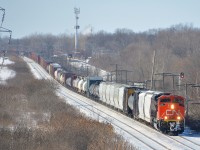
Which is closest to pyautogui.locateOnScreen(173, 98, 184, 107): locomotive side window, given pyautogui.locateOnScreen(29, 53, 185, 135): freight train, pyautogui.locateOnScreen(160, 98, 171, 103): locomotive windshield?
pyautogui.locateOnScreen(29, 53, 185, 135): freight train

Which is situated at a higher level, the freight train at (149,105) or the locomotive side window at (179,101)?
the locomotive side window at (179,101)

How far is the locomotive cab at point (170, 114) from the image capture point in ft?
96.2

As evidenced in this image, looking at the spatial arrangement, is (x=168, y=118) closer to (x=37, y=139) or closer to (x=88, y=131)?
(x=88, y=131)

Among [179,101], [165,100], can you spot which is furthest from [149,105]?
[179,101]

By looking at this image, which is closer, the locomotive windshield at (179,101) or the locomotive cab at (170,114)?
the locomotive cab at (170,114)

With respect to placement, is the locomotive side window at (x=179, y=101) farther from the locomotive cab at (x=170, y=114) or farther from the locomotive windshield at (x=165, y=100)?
the locomotive windshield at (x=165, y=100)

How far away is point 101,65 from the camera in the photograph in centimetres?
14388

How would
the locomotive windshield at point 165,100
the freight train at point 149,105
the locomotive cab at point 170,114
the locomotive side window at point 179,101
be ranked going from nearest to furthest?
the locomotive cab at point 170,114, the freight train at point 149,105, the locomotive windshield at point 165,100, the locomotive side window at point 179,101

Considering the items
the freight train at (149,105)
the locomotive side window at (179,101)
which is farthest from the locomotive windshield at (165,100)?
the locomotive side window at (179,101)

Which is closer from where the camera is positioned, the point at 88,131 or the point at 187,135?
the point at 88,131

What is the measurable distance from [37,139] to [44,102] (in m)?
20.6

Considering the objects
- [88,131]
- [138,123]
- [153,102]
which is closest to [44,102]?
[138,123]

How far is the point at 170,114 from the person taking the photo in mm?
29594

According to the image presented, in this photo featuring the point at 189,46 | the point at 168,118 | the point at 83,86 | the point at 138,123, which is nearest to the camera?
the point at 168,118
